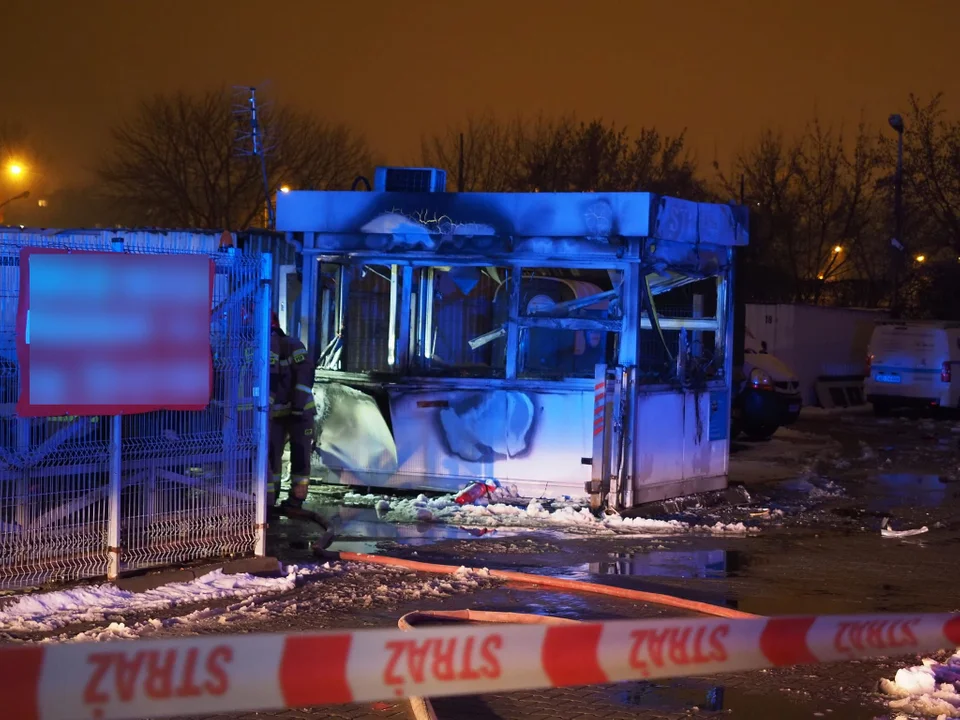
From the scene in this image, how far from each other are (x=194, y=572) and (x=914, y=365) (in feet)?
66.1

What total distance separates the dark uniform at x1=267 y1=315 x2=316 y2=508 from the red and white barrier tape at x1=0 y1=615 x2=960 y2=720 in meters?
7.05

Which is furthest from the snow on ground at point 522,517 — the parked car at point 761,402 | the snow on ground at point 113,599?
the parked car at point 761,402

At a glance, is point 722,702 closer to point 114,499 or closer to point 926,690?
point 926,690

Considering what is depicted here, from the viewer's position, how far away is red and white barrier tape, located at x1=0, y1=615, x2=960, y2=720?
10.5 ft

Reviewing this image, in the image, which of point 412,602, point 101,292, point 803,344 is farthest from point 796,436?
point 101,292

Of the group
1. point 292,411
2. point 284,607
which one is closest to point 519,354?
point 292,411

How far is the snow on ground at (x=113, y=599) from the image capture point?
701cm

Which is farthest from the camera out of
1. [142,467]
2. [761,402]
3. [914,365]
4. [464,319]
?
[914,365]

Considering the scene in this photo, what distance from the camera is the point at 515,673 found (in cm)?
365

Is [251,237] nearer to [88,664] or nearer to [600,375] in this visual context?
[600,375]

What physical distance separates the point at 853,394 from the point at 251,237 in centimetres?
1997

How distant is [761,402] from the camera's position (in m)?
19.1

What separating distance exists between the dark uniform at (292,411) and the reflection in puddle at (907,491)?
6130 mm

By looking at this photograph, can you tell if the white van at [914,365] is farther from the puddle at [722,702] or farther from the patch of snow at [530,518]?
the puddle at [722,702]
